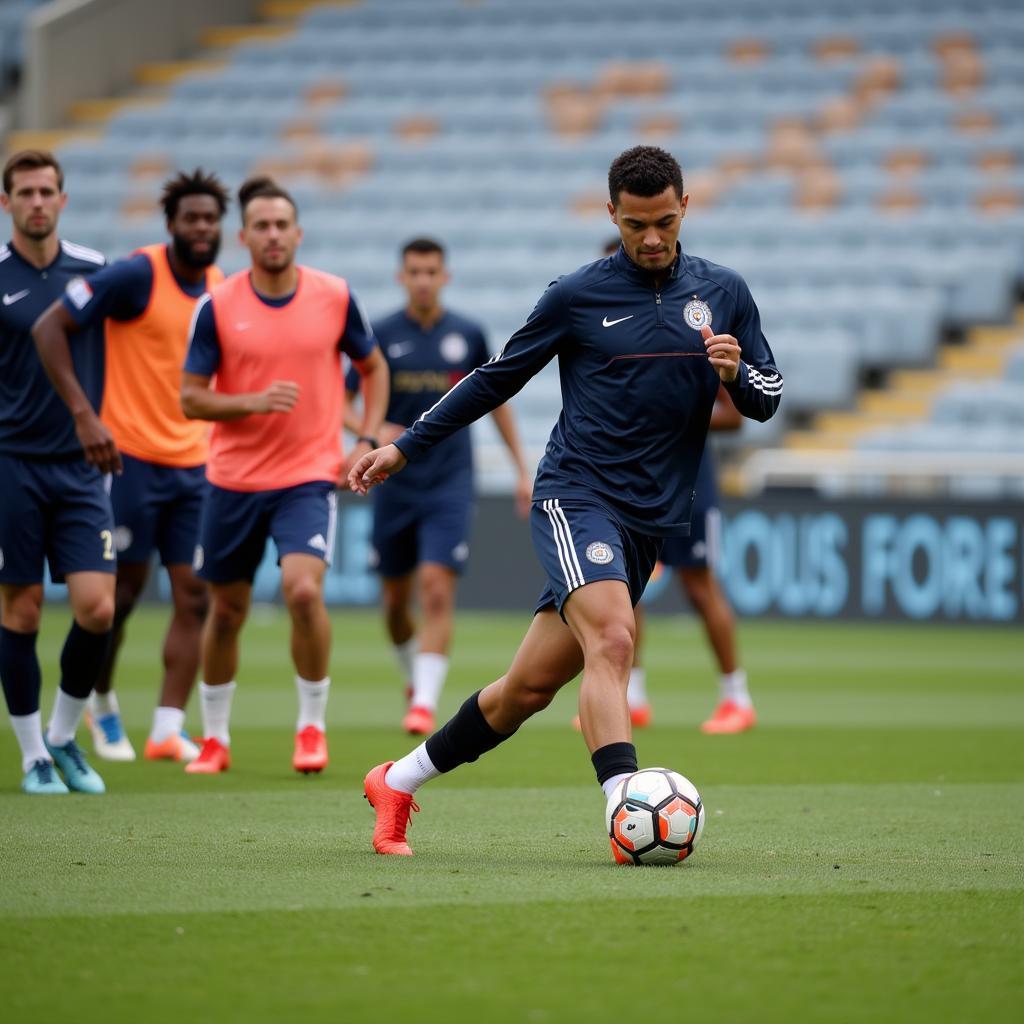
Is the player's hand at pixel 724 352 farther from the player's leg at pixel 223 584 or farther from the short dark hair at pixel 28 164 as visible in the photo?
the short dark hair at pixel 28 164

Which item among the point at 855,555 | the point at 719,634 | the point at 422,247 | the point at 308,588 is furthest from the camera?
the point at 855,555

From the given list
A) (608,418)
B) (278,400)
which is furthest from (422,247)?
(608,418)

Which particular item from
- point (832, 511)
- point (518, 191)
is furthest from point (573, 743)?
point (518, 191)

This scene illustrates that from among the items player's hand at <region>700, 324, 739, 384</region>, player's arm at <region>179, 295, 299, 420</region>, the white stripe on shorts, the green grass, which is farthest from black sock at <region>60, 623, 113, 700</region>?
player's hand at <region>700, 324, 739, 384</region>

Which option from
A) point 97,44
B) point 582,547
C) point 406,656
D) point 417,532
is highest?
point 97,44

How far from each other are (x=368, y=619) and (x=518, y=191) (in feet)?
30.8

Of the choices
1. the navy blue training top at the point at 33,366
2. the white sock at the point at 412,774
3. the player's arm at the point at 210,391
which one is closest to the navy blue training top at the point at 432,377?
the player's arm at the point at 210,391

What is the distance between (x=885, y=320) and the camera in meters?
23.3

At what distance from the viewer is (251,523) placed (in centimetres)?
813

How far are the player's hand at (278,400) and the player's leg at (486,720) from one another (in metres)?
2.23

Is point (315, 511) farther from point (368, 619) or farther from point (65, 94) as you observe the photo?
point (65, 94)

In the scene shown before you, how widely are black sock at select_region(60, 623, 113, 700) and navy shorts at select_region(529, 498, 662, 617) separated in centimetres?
250

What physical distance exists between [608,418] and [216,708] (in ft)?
10.4

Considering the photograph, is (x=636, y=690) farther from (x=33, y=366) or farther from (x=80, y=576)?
(x=33, y=366)
